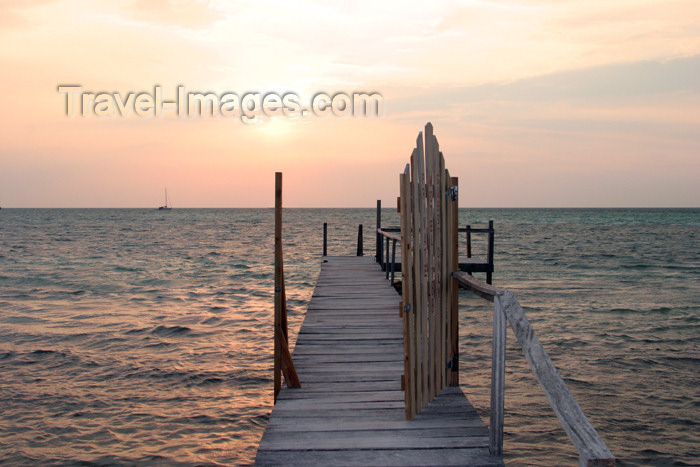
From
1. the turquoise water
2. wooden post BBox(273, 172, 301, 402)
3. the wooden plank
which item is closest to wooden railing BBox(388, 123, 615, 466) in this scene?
the wooden plank

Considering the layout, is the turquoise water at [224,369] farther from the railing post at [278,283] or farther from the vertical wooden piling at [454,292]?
the vertical wooden piling at [454,292]

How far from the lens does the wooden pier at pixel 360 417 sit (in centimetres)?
366

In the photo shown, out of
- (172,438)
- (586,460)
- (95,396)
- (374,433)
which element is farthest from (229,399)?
(586,460)

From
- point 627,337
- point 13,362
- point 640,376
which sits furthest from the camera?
point 627,337

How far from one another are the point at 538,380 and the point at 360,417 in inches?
79.5

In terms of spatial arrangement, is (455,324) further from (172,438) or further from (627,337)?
(627,337)

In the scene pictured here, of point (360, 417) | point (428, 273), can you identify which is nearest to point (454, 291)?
point (428, 273)

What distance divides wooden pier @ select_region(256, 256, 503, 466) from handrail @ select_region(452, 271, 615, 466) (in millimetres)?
444

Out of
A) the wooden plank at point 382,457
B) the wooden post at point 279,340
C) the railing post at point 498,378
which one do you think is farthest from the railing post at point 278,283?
the railing post at point 498,378

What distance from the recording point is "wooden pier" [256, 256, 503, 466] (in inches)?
144

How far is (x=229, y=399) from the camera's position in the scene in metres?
7.50

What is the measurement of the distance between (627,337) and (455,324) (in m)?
8.19

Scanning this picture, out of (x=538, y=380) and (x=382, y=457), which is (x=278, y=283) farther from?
(x=538, y=380)

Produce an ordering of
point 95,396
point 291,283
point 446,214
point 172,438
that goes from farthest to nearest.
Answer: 1. point 291,283
2. point 95,396
3. point 172,438
4. point 446,214
